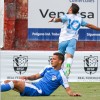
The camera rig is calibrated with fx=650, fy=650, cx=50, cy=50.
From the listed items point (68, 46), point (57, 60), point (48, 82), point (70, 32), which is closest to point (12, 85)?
point (48, 82)

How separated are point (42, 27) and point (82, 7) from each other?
4.88 feet

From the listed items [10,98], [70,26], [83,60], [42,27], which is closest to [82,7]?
[42,27]

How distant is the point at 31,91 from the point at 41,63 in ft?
21.8

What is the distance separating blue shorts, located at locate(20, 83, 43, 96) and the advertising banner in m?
9.73

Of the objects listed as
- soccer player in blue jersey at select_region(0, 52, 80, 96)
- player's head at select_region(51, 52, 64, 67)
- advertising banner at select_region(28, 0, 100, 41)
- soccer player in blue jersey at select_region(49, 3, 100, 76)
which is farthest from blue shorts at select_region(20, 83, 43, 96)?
advertising banner at select_region(28, 0, 100, 41)

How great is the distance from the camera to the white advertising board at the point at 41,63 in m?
18.3

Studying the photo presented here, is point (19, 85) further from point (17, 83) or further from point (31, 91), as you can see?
point (31, 91)

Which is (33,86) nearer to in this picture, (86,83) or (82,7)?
(86,83)

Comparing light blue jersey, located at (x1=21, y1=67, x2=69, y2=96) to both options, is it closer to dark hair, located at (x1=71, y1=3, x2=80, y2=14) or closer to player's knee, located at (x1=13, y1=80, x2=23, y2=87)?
player's knee, located at (x1=13, y1=80, x2=23, y2=87)

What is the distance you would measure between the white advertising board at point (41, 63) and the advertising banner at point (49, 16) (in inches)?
123

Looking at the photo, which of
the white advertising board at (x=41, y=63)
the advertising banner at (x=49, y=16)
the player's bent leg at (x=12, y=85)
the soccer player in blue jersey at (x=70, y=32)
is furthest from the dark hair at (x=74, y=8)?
the advertising banner at (x=49, y=16)

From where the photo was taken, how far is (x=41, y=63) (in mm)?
18391

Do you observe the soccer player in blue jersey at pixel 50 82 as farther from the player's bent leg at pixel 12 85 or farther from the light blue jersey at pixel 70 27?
the light blue jersey at pixel 70 27

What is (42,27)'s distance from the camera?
70.9 ft
